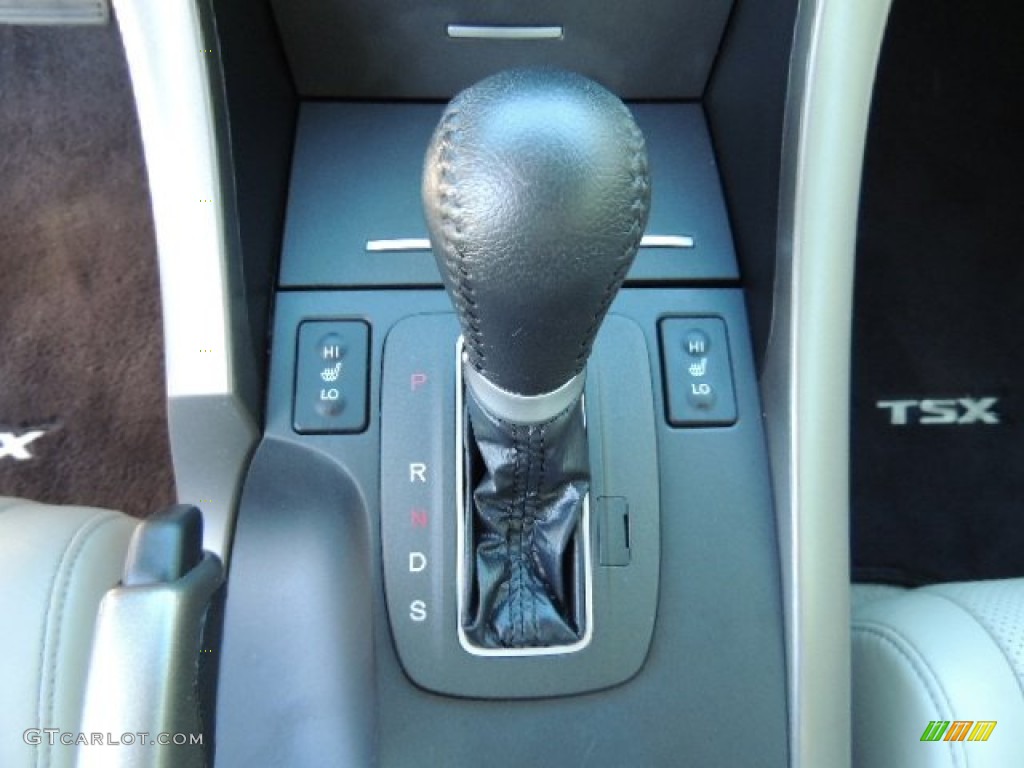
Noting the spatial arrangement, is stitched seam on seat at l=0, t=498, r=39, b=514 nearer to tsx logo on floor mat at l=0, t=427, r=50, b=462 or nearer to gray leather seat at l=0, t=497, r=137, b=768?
gray leather seat at l=0, t=497, r=137, b=768

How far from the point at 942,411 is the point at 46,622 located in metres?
0.98

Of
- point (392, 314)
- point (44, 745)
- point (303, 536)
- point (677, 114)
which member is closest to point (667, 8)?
point (677, 114)

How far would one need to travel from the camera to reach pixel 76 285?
4.17ft

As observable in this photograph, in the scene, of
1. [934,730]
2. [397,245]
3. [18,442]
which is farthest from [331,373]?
[18,442]

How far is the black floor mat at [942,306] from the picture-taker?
1.16 metres

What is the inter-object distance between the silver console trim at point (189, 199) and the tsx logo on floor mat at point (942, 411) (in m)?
0.81

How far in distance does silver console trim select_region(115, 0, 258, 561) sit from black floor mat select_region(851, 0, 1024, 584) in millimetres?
780

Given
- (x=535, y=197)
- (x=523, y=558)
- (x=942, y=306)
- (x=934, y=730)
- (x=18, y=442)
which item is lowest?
(x=934, y=730)

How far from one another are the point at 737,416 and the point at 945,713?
228mm

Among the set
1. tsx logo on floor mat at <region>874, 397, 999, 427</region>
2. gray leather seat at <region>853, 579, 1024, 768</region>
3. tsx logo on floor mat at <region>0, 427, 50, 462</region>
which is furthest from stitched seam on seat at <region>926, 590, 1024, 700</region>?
tsx logo on floor mat at <region>0, 427, 50, 462</region>

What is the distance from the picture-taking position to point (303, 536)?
0.67m

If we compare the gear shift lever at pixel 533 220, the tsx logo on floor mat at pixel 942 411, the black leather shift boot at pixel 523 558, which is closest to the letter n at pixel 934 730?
the black leather shift boot at pixel 523 558

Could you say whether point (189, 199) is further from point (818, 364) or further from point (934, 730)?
point (934, 730)

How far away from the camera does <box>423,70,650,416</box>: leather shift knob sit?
385 millimetres
